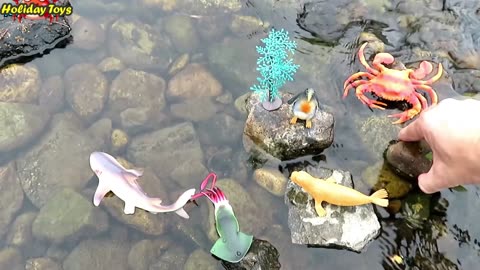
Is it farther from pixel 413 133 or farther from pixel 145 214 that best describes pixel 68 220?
pixel 413 133

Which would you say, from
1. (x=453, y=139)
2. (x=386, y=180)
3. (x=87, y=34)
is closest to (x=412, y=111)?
(x=386, y=180)

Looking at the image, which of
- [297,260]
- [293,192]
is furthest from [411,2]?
[297,260]

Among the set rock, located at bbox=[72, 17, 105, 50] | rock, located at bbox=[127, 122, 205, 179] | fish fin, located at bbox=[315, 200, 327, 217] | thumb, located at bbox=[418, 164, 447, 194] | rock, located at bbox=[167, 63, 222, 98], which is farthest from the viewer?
rock, located at bbox=[72, 17, 105, 50]

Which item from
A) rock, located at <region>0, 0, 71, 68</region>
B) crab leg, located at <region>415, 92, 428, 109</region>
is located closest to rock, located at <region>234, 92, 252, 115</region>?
crab leg, located at <region>415, 92, 428, 109</region>

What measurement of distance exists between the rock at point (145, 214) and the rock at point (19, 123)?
1.07 meters

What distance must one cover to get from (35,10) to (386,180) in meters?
4.11

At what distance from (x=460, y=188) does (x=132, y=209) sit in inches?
113

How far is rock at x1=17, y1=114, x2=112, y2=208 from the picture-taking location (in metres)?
4.35

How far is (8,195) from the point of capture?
432cm

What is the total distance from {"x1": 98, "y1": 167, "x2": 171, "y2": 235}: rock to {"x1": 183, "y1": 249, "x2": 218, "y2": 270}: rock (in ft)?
1.24

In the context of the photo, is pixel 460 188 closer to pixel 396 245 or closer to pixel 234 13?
pixel 396 245

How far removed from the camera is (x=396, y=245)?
3900 mm

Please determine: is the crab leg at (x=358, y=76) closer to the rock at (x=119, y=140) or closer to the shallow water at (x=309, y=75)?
the shallow water at (x=309, y=75)

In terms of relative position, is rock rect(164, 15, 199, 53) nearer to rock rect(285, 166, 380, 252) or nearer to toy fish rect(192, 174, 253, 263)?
toy fish rect(192, 174, 253, 263)
